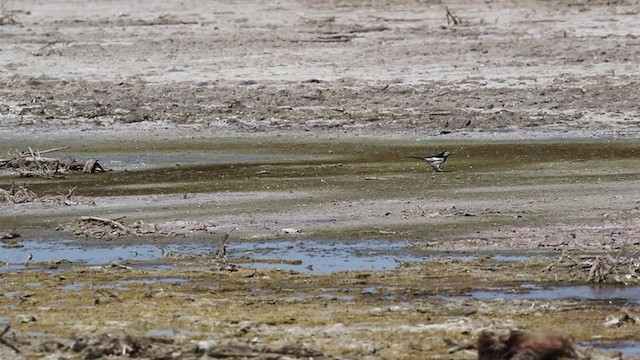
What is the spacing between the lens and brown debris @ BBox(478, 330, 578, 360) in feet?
26.8

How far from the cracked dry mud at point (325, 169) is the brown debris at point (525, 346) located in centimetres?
25

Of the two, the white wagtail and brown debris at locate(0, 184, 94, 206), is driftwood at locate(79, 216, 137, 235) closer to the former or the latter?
brown debris at locate(0, 184, 94, 206)

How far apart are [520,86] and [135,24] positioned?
737cm

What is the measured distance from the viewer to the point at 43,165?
16.6 metres

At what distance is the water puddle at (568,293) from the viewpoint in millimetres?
10133

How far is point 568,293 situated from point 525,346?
2167 mm

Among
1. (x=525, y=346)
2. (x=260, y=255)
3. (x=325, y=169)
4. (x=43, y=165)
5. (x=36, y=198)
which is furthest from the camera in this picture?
(x=43, y=165)

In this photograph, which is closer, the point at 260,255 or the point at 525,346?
the point at 525,346

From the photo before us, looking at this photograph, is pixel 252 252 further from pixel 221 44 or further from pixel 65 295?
pixel 221 44

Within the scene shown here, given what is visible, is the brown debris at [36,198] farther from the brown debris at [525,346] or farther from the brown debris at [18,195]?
the brown debris at [525,346]

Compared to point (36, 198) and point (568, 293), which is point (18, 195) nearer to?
point (36, 198)

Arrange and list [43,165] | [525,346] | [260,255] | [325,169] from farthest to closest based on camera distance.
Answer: [43,165], [325,169], [260,255], [525,346]

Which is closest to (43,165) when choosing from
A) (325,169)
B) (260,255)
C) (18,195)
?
(18,195)

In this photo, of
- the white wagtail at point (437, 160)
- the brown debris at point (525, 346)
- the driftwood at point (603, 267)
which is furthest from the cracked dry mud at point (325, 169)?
the brown debris at point (525, 346)
